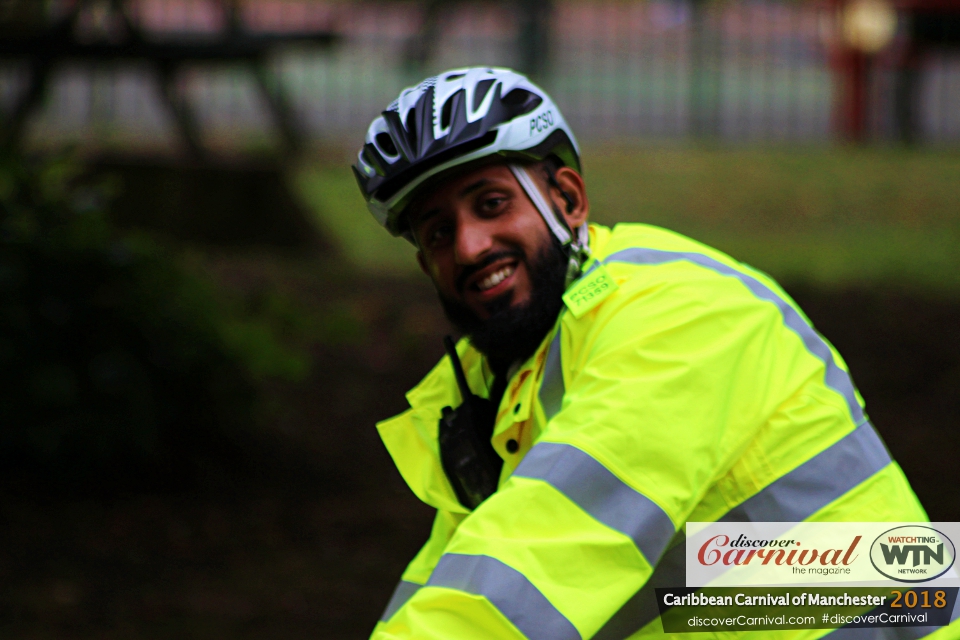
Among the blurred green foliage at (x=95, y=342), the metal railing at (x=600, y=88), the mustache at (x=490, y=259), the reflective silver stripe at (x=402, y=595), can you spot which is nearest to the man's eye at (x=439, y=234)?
the mustache at (x=490, y=259)

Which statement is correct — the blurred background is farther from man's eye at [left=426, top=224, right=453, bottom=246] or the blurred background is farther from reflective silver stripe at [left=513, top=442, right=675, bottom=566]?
reflective silver stripe at [left=513, top=442, right=675, bottom=566]

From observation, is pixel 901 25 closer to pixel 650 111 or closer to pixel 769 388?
pixel 650 111

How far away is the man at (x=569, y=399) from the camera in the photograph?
205cm

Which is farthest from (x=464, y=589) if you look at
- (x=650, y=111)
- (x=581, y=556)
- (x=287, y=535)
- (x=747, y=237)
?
(x=650, y=111)

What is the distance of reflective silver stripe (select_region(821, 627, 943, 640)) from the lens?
230cm

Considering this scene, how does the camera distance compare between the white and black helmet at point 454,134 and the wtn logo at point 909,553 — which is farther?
the white and black helmet at point 454,134

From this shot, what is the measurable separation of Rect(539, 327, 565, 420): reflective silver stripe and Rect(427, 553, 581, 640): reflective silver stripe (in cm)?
53

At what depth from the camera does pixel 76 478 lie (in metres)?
5.63

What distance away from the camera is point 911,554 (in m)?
2.36

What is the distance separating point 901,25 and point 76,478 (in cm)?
1172

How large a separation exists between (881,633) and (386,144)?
60.9 inches

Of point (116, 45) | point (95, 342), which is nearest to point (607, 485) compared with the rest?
point (95, 342)

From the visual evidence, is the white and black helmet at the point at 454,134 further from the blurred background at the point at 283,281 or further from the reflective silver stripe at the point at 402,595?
the blurred background at the point at 283,281

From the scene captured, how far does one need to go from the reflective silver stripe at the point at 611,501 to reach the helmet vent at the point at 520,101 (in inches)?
42.5
